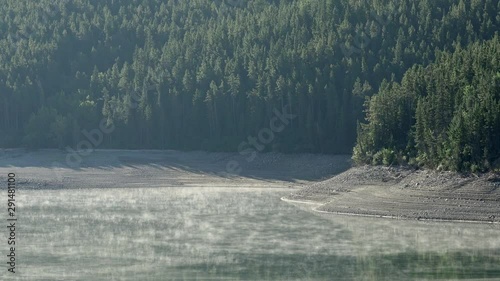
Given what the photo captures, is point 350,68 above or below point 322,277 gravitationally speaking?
above

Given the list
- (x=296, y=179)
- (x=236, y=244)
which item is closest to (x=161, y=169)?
(x=296, y=179)

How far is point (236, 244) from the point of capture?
195 feet

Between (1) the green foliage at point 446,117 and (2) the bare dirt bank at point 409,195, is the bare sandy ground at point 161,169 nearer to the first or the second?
(1) the green foliage at point 446,117

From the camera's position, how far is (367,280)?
49375 mm

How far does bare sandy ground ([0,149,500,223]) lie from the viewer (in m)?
71.3

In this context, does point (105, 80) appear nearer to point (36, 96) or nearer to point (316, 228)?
point (36, 96)

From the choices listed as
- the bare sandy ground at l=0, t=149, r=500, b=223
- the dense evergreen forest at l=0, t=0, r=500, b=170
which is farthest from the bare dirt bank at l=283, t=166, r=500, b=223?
the dense evergreen forest at l=0, t=0, r=500, b=170

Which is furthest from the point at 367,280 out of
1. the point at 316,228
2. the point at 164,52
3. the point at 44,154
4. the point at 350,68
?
the point at 164,52

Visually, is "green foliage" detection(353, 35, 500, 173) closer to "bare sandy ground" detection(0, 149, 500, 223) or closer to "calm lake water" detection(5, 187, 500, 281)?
"bare sandy ground" detection(0, 149, 500, 223)

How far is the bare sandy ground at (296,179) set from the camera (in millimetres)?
71312

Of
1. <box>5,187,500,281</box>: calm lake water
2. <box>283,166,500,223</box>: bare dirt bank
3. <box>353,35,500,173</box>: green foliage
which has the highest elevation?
<box>353,35,500,173</box>: green foliage

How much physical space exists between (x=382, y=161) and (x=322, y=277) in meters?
35.9

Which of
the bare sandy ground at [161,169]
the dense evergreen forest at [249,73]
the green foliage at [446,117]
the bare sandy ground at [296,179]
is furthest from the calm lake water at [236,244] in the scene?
the bare sandy ground at [161,169]

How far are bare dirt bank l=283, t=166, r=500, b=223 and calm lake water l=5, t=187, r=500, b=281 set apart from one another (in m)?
1.94
